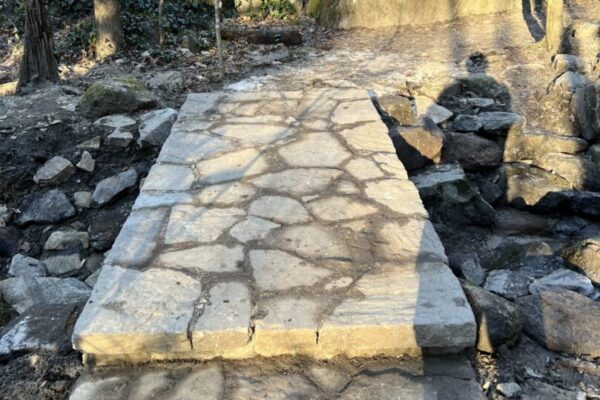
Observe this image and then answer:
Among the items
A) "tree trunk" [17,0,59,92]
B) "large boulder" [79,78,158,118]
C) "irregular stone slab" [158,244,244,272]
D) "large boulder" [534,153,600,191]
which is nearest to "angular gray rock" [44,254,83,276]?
"irregular stone slab" [158,244,244,272]

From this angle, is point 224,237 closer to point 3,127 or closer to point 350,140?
point 350,140

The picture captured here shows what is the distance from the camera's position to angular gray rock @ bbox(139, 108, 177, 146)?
4.83 metres

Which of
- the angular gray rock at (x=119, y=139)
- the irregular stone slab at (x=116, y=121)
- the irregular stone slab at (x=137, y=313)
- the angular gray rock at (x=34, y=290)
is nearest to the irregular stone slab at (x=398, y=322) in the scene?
the irregular stone slab at (x=137, y=313)

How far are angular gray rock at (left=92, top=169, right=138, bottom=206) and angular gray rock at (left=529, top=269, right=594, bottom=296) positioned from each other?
3019 millimetres

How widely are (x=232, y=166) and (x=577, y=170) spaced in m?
3.18

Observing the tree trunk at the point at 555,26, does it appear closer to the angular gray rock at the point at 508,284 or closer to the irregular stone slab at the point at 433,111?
the irregular stone slab at the point at 433,111

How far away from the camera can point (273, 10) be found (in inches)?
426

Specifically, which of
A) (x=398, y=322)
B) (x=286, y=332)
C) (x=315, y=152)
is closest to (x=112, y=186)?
(x=315, y=152)

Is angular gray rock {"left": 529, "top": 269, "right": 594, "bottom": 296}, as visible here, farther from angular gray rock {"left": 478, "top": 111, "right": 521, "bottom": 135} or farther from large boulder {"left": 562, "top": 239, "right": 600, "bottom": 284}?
angular gray rock {"left": 478, "top": 111, "right": 521, "bottom": 135}

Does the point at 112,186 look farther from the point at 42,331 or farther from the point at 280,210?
the point at 42,331

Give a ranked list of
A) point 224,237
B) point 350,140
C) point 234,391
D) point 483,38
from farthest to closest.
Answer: point 483,38 → point 350,140 → point 224,237 → point 234,391

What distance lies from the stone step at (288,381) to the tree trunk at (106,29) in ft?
21.4

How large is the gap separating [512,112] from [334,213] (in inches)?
135

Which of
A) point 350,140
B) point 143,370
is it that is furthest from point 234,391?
point 350,140
